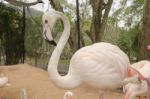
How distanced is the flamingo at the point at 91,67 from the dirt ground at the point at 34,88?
8.57 feet

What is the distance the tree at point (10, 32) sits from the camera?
404 inches

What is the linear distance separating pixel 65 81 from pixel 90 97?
3317mm

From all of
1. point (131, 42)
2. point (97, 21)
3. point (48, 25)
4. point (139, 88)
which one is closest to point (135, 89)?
point (139, 88)

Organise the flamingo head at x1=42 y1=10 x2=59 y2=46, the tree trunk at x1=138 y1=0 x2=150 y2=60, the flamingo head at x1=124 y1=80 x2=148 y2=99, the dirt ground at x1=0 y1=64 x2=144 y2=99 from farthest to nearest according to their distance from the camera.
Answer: the tree trunk at x1=138 y1=0 x2=150 y2=60 < the dirt ground at x1=0 y1=64 x2=144 y2=99 < the flamingo head at x1=124 y1=80 x2=148 y2=99 < the flamingo head at x1=42 y1=10 x2=59 y2=46

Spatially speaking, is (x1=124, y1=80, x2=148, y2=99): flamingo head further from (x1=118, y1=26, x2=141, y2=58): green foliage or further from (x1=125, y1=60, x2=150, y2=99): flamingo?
(x1=118, y1=26, x2=141, y2=58): green foliage

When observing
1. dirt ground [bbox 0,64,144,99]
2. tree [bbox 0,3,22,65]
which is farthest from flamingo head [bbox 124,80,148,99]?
tree [bbox 0,3,22,65]

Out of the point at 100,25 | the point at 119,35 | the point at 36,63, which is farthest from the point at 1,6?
the point at 119,35

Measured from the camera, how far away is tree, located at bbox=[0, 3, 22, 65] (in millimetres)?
10273

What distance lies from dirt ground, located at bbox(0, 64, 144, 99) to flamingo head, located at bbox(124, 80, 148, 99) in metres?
1.89

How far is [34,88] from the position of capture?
7195mm

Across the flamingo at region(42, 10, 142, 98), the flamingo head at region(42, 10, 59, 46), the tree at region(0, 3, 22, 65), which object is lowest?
the tree at region(0, 3, 22, 65)

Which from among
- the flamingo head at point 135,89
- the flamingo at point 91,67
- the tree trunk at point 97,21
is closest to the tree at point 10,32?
the tree trunk at point 97,21

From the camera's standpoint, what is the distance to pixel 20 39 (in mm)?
10242

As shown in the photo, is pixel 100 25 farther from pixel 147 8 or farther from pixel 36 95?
pixel 36 95
